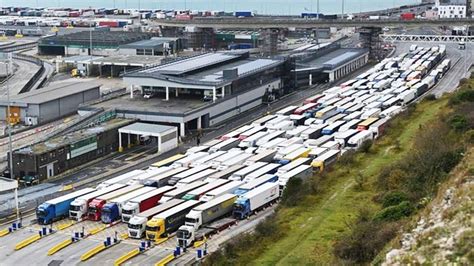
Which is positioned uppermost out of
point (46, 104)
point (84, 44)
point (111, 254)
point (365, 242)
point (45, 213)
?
point (84, 44)

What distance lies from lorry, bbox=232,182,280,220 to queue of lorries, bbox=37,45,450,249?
0.02 m

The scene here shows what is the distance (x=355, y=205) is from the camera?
11.4 metres

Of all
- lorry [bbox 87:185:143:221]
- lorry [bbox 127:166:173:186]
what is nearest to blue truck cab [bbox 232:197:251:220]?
lorry [bbox 87:185:143:221]

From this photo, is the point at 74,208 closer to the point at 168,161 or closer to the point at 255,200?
the point at 255,200

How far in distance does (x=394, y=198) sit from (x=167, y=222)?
4.19 meters

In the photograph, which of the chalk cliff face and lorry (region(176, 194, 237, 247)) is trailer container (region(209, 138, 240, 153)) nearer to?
lorry (region(176, 194, 237, 247))

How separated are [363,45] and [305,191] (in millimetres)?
24309

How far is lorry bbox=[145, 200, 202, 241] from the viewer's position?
12.0 meters

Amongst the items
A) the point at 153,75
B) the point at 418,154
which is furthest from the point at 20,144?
the point at 418,154

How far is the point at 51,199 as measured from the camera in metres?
14.3

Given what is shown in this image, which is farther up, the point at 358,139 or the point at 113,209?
the point at 358,139

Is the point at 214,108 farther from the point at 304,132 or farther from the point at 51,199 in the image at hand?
the point at 51,199

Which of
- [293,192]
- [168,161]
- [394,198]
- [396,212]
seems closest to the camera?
[396,212]

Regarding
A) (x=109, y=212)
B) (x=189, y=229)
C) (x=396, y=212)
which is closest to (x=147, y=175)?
(x=109, y=212)
